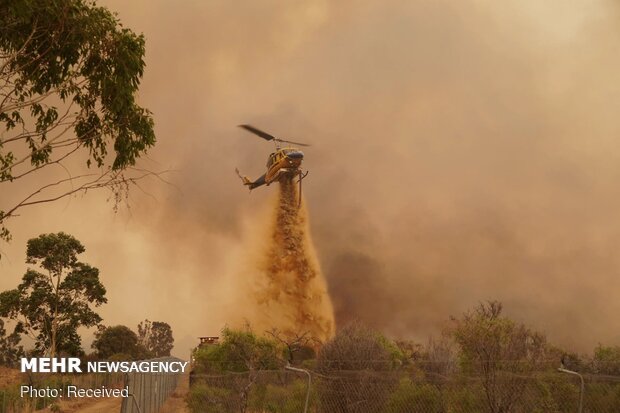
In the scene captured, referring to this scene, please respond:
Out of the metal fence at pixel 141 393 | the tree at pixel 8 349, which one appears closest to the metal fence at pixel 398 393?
the metal fence at pixel 141 393

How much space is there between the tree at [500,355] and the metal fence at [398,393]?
0.03 meters

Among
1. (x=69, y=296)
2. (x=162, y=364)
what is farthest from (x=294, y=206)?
(x=162, y=364)

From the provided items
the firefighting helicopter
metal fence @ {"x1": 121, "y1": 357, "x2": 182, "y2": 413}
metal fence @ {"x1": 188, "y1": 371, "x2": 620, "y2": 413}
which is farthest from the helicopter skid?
metal fence @ {"x1": 188, "y1": 371, "x2": 620, "y2": 413}

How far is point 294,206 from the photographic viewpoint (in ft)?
285

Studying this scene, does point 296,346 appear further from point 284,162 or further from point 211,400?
point 284,162

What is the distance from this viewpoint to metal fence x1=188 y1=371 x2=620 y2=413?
51.5 feet

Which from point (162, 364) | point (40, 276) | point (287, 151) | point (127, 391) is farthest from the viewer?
point (287, 151)

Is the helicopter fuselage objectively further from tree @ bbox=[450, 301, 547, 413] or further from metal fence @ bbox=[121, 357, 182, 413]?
tree @ bbox=[450, 301, 547, 413]

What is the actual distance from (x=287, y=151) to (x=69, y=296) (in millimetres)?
23262

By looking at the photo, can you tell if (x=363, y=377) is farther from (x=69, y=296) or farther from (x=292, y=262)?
(x=292, y=262)

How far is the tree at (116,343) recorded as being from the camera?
7888 cm

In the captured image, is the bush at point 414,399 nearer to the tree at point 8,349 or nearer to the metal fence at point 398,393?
the metal fence at point 398,393

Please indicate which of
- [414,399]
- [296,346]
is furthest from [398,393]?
[296,346]

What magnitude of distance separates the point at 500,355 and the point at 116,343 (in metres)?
70.5
